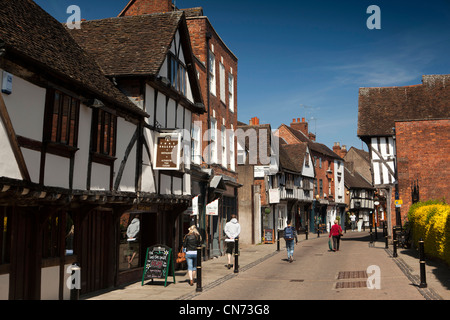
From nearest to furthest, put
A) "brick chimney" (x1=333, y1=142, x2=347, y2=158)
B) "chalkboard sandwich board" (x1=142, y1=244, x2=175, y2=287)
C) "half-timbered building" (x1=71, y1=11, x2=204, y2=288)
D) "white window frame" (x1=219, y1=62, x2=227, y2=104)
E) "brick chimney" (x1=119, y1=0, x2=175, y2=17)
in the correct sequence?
"chalkboard sandwich board" (x1=142, y1=244, x2=175, y2=287) < "half-timbered building" (x1=71, y1=11, x2=204, y2=288) < "brick chimney" (x1=119, y1=0, x2=175, y2=17) < "white window frame" (x1=219, y1=62, x2=227, y2=104) < "brick chimney" (x1=333, y1=142, x2=347, y2=158)

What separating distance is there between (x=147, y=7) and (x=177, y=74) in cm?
655

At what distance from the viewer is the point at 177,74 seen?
16.4 m

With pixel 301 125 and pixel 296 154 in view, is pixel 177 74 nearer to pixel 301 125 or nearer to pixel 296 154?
pixel 296 154

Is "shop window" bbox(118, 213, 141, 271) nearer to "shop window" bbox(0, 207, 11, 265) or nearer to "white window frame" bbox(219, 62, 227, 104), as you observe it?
"shop window" bbox(0, 207, 11, 265)

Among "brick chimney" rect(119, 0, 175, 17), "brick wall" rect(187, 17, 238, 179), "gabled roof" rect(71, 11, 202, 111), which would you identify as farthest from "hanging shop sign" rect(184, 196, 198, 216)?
"brick chimney" rect(119, 0, 175, 17)

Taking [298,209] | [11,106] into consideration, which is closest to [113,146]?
[11,106]

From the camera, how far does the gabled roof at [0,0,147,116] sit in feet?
29.1

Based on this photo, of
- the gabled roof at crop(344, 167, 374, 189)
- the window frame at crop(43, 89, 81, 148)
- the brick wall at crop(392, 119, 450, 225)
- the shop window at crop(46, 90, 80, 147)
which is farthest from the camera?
the gabled roof at crop(344, 167, 374, 189)

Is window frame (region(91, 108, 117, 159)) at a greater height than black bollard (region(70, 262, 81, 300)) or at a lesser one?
greater

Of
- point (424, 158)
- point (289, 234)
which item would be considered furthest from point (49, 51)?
point (424, 158)

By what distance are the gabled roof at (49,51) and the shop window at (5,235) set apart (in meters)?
2.98

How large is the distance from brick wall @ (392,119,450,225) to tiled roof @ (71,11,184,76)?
53.0 ft

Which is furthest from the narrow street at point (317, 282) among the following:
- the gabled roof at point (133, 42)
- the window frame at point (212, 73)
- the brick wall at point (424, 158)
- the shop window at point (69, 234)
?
the window frame at point (212, 73)

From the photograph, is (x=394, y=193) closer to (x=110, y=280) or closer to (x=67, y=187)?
(x=110, y=280)
